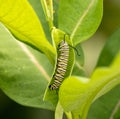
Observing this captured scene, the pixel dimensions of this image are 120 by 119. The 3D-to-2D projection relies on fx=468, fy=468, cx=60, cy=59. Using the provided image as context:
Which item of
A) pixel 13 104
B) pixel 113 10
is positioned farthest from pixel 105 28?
pixel 13 104

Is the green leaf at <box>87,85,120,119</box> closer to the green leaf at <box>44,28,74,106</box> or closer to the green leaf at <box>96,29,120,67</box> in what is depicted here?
the green leaf at <box>96,29,120,67</box>

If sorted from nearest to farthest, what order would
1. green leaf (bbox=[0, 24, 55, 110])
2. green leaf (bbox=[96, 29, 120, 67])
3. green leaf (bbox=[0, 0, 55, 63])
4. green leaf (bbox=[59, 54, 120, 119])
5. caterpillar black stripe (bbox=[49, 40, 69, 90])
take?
1. green leaf (bbox=[59, 54, 120, 119])
2. green leaf (bbox=[0, 0, 55, 63])
3. caterpillar black stripe (bbox=[49, 40, 69, 90])
4. green leaf (bbox=[0, 24, 55, 110])
5. green leaf (bbox=[96, 29, 120, 67])

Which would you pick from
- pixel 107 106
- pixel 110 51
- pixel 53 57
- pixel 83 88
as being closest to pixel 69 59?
pixel 53 57

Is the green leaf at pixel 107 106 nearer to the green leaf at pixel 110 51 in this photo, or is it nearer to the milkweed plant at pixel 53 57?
the milkweed plant at pixel 53 57

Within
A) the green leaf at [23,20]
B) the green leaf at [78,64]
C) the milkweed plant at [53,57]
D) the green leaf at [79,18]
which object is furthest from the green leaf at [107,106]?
the green leaf at [23,20]

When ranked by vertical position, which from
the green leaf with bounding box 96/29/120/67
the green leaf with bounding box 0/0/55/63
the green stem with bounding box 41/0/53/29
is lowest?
the green leaf with bounding box 96/29/120/67

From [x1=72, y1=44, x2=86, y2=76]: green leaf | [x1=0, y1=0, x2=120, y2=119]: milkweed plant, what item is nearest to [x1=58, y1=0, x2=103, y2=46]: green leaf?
[x1=0, y1=0, x2=120, y2=119]: milkweed plant

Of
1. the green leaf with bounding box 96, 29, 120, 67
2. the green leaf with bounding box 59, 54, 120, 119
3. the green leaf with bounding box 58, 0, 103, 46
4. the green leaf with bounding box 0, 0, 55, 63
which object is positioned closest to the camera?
the green leaf with bounding box 59, 54, 120, 119
